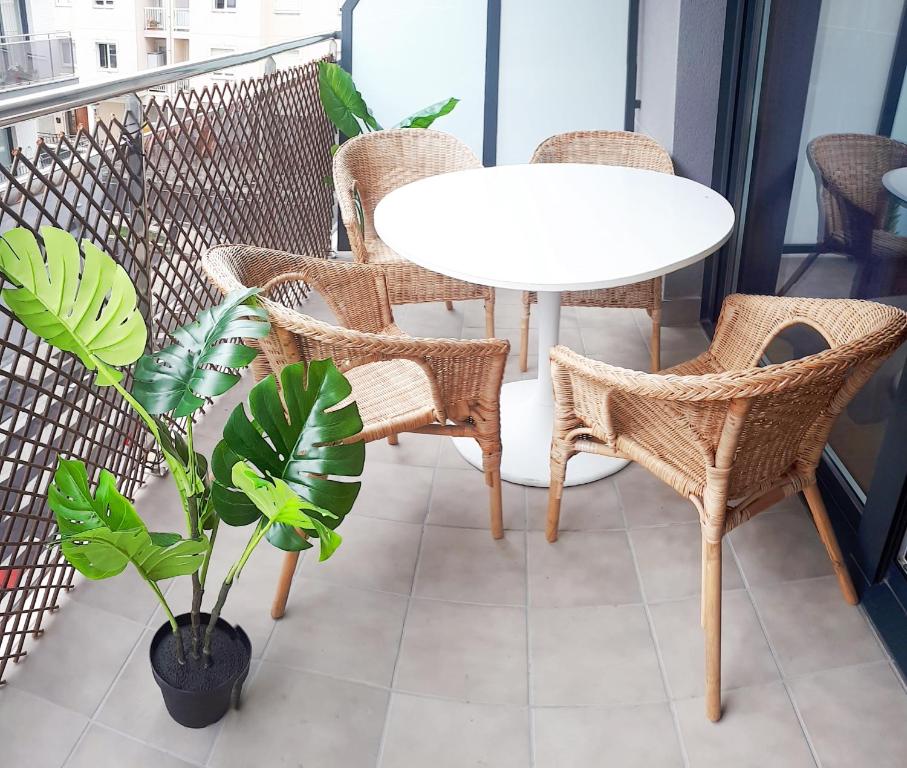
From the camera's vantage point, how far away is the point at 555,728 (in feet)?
5.12

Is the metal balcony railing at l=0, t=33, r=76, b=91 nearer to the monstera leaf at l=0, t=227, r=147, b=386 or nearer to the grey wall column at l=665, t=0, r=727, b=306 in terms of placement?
the grey wall column at l=665, t=0, r=727, b=306

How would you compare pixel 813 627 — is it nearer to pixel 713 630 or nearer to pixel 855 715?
pixel 855 715

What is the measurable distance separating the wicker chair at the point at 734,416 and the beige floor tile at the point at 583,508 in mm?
236

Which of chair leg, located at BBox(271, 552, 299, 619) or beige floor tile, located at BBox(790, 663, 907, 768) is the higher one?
chair leg, located at BBox(271, 552, 299, 619)

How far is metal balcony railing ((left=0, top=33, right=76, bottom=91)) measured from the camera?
10648 mm

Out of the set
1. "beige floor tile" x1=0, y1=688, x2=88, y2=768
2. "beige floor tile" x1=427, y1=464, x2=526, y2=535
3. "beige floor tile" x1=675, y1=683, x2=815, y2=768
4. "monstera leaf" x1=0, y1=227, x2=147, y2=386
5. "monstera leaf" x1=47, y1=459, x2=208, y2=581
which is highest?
"monstera leaf" x1=0, y1=227, x2=147, y2=386

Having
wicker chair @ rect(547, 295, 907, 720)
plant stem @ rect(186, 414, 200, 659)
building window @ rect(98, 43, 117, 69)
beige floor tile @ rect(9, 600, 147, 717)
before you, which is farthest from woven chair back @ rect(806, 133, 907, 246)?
building window @ rect(98, 43, 117, 69)

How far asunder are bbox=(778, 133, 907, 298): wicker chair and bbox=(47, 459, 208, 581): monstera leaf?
1669mm

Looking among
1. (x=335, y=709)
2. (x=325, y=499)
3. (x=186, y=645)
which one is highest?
(x=325, y=499)

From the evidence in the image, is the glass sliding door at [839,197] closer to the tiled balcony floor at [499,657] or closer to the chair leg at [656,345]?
the tiled balcony floor at [499,657]

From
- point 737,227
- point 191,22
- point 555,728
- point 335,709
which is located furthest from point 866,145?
point 191,22

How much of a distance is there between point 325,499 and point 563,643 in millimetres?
721

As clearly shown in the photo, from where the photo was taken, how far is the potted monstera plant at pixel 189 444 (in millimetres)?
1197

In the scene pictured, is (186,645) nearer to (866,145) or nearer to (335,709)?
(335,709)
